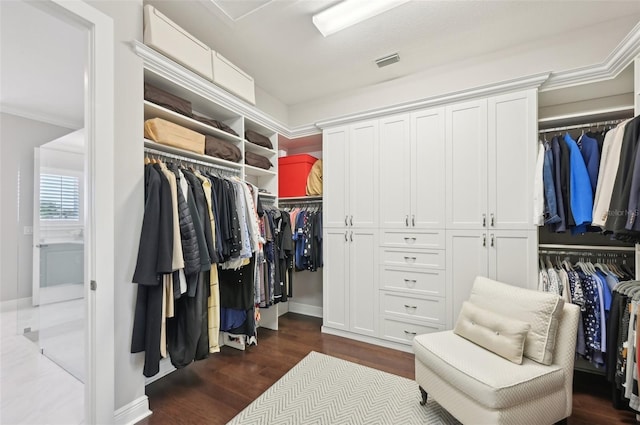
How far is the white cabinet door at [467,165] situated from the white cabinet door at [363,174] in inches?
27.2

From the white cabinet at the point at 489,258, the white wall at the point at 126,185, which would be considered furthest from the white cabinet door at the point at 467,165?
the white wall at the point at 126,185

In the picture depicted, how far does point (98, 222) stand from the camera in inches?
56.2

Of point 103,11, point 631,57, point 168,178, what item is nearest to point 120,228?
point 168,178

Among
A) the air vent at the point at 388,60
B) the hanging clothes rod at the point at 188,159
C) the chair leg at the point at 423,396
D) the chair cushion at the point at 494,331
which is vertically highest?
the air vent at the point at 388,60

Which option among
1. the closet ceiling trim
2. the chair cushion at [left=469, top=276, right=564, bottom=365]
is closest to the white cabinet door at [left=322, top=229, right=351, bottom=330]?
the chair cushion at [left=469, top=276, right=564, bottom=365]

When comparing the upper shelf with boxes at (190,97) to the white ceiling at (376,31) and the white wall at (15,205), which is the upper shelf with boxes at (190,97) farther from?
the white wall at (15,205)

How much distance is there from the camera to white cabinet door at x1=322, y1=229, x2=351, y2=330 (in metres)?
2.78

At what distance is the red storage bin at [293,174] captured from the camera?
124 inches

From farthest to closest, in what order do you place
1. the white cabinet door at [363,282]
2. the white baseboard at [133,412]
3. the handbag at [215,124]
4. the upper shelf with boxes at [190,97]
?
the white cabinet door at [363,282]
the handbag at [215,124]
the upper shelf with boxes at [190,97]
the white baseboard at [133,412]

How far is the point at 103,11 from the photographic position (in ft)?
4.88

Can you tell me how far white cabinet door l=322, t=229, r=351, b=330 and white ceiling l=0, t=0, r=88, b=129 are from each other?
7.84ft

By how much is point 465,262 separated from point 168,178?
247 centimetres

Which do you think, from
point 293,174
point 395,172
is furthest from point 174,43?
point 395,172

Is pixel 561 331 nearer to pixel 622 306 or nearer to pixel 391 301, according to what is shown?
pixel 622 306
